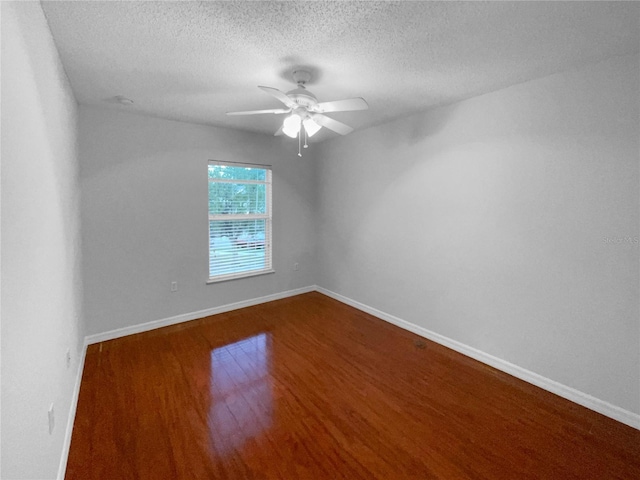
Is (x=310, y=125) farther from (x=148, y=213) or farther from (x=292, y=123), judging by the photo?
(x=148, y=213)

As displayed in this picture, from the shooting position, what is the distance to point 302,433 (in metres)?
1.85

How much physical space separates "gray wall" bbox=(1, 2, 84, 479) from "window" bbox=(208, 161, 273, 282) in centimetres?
192

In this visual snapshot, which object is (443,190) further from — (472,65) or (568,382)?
(568,382)

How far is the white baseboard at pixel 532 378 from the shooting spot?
199 centimetres

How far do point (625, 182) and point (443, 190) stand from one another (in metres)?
1.31

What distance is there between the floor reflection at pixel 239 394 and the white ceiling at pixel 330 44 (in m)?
2.48

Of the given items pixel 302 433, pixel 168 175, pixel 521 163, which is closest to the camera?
pixel 302 433

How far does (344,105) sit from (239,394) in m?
2.32

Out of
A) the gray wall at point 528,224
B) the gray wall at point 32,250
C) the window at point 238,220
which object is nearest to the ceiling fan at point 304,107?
the gray wall at point 32,250

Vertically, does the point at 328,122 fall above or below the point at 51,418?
above

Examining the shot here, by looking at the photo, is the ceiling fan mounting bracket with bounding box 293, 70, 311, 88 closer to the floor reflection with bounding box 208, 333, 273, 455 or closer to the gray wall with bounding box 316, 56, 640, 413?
the gray wall with bounding box 316, 56, 640, 413

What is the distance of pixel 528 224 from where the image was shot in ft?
7.80

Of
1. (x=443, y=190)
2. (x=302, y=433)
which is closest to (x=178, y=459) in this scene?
(x=302, y=433)

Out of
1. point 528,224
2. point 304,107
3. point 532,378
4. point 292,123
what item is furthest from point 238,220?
point 532,378
